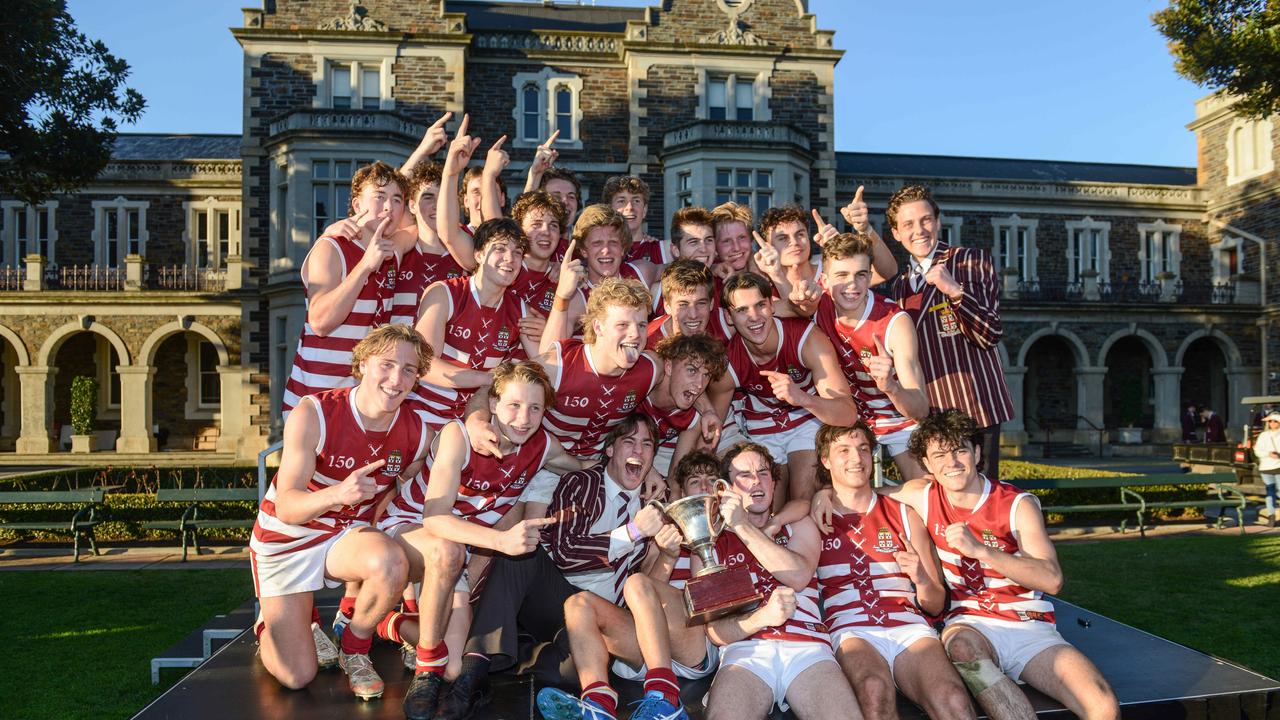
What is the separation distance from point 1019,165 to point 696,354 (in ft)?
117

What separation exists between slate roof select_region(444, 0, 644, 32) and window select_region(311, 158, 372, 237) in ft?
22.1

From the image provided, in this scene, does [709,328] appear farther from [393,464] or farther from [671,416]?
Result: [393,464]

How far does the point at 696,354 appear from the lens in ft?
15.8

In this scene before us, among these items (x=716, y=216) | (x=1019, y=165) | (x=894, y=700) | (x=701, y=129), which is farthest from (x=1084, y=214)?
(x=894, y=700)

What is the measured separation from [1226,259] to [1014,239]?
886cm

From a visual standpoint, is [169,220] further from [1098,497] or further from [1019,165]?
[1019,165]

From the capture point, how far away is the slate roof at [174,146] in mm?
31234

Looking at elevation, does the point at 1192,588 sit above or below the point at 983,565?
below

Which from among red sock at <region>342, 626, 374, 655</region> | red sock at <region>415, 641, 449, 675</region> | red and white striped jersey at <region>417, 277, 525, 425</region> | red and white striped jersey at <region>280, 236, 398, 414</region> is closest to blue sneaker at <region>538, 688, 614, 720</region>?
red sock at <region>415, 641, 449, 675</region>

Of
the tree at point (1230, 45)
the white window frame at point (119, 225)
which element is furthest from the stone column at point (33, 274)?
the tree at point (1230, 45)

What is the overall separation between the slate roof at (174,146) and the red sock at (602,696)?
3132 cm

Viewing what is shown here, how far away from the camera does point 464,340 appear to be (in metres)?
5.29

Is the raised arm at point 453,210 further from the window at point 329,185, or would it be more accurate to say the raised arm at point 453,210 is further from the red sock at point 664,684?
the window at point 329,185

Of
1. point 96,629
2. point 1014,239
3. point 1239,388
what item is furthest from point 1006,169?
point 96,629
